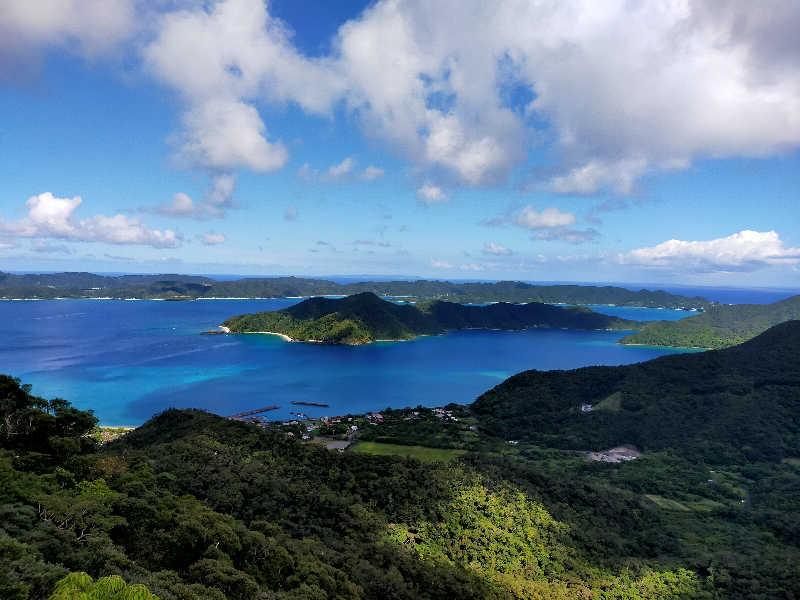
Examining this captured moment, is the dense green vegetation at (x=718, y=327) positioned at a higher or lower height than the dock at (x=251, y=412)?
higher

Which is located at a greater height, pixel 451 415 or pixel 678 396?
pixel 678 396

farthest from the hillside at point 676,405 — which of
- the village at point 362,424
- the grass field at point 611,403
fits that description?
the village at point 362,424

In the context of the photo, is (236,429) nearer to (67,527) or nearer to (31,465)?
(31,465)

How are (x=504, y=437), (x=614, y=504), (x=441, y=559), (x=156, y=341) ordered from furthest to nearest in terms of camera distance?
(x=156, y=341) < (x=504, y=437) < (x=614, y=504) < (x=441, y=559)

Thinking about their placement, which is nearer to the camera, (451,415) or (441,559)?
(441,559)

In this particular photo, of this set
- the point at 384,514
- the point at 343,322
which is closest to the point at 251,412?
the point at 384,514

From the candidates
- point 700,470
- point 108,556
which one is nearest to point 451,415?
point 700,470

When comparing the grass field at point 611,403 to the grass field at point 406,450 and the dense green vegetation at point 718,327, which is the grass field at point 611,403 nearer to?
the grass field at point 406,450

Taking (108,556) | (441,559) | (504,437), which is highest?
(108,556)
